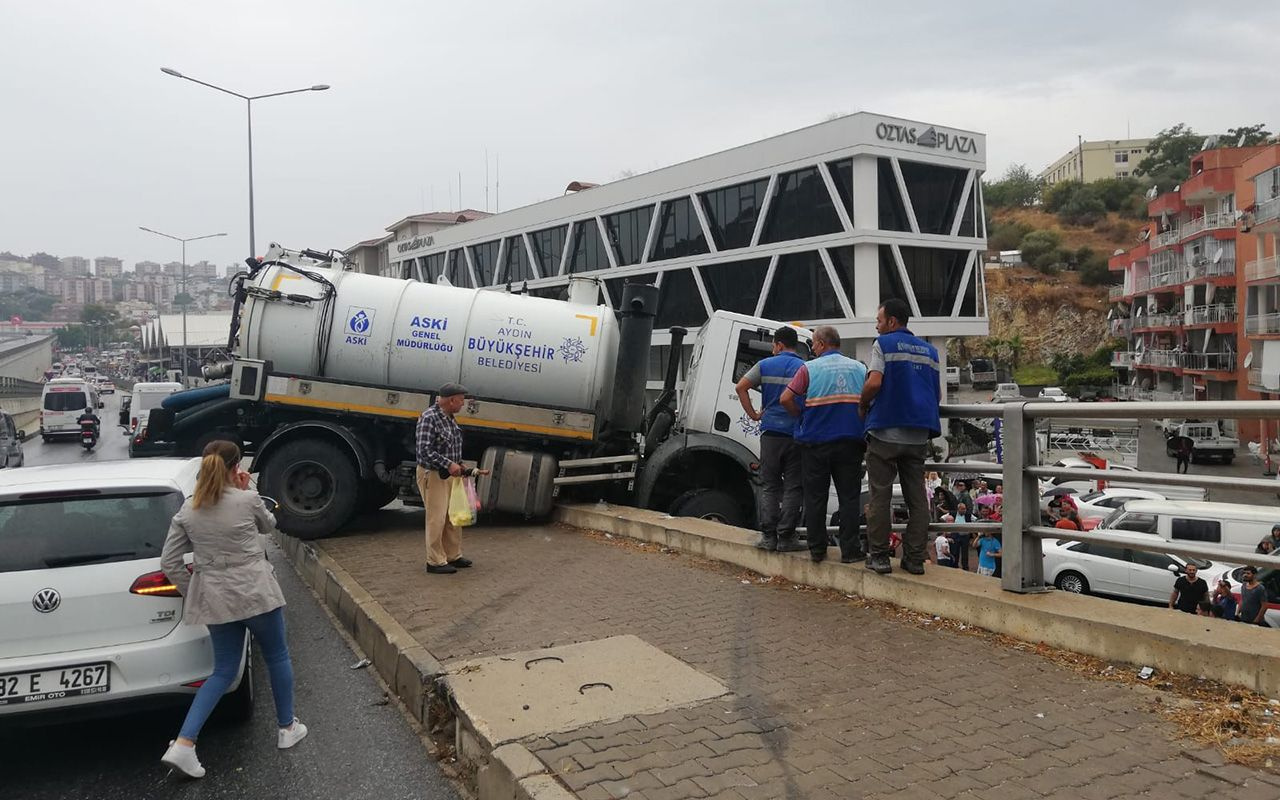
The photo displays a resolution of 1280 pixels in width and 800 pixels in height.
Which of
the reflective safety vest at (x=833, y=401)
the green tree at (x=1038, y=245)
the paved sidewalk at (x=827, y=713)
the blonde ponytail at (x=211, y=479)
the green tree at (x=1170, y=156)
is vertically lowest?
the paved sidewalk at (x=827, y=713)

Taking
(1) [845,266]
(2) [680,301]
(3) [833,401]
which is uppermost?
(1) [845,266]

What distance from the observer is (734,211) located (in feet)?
142

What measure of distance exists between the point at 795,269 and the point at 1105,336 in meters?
60.9

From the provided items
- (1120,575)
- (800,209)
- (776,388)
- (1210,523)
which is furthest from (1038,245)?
(776,388)

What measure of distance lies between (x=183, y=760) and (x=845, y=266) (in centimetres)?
3751

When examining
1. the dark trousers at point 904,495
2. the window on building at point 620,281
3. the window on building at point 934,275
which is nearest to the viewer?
the dark trousers at point 904,495

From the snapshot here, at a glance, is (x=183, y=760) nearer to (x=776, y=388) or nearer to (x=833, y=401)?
(x=833, y=401)

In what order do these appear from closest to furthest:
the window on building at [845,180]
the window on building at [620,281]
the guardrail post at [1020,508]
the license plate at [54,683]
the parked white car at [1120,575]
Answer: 1. the license plate at [54,683]
2. the guardrail post at [1020,508]
3. the parked white car at [1120,575]
4. the window on building at [845,180]
5. the window on building at [620,281]

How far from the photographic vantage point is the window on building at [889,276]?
127 feet

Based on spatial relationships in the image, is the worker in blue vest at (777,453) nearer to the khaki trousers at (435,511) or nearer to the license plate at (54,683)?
the khaki trousers at (435,511)

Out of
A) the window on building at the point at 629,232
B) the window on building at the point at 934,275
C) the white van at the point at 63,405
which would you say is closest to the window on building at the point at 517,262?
the window on building at the point at 629,232

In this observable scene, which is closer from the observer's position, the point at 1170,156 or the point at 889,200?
the point at 889,200

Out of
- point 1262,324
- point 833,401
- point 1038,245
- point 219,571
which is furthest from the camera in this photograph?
point 1038,245

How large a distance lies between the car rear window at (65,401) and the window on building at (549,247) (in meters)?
27.0
